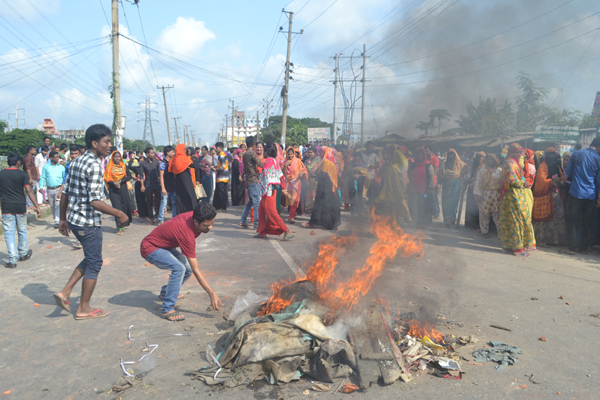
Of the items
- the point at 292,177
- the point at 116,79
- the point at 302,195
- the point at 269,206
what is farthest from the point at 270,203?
the point at 116,79

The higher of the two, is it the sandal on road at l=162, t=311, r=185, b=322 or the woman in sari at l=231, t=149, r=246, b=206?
the woman in sari at l=231, t=149, r=246, b=206

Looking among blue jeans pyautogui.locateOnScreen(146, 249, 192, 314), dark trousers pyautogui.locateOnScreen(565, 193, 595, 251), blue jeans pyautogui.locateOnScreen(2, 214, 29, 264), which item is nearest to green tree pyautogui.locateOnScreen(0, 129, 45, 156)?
blue jeans pyautogui.locateOnScreen(2, 214, 29, 264)

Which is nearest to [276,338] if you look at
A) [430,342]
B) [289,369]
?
[289,369]

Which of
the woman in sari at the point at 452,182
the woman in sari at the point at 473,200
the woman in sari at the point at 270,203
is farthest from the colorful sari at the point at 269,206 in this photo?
the woman in sari at the point at 452,182

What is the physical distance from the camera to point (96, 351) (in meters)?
3.70

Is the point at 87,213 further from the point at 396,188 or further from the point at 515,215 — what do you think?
the point at 515,215

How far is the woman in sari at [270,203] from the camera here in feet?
27.1

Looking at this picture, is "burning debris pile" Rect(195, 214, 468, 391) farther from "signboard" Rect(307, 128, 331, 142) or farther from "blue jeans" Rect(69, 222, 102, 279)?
"signboard" Rect(307, 128, 331, 142)

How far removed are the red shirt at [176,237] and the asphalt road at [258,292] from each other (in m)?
0.77

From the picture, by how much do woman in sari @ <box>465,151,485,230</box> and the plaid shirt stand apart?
8320 mm

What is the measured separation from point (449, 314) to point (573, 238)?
5.02 metres

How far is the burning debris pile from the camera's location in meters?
3.23

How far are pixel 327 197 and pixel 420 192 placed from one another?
2.41 metres

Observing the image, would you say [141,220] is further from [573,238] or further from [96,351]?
[573,238]
